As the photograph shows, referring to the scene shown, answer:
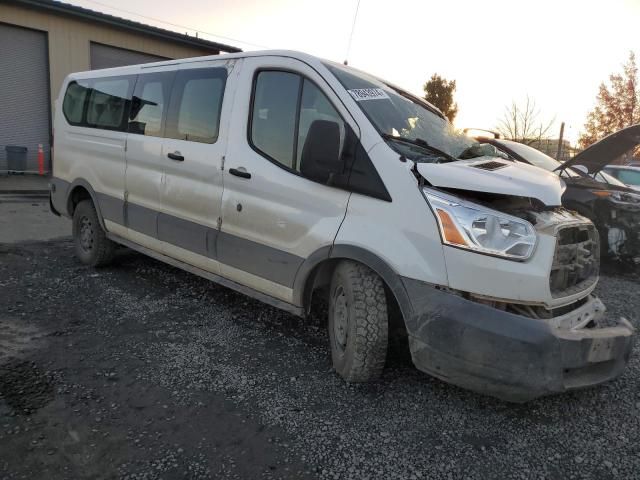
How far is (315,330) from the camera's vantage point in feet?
13.3

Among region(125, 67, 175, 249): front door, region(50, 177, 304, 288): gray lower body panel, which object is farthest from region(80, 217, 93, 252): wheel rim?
region(125, 67, 175, 249): front door

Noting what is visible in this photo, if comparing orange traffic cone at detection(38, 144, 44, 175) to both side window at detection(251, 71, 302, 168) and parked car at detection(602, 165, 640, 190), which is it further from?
parked car at detection(602, 165, 640, 190)

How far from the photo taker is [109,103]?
508cm

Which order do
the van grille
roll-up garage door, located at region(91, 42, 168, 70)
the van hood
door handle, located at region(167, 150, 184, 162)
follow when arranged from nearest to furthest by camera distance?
the van grille
door handle, located at region(167, 150, 184, 162)
the van hood
roll-up garage door, located at region(91, 42, 168, 70)

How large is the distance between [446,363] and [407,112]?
6.09ft

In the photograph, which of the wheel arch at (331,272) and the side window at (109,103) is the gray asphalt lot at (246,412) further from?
the side window at (109,103)

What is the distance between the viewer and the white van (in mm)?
2549

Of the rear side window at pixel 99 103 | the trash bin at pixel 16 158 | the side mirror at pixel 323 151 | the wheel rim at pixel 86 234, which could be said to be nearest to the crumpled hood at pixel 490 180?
the side mirror at pixel 323 151

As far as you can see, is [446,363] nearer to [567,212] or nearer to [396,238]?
[396,238]

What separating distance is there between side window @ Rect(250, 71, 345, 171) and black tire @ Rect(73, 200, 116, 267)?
2.67m

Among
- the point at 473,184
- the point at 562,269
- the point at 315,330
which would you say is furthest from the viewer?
the point at 315,330

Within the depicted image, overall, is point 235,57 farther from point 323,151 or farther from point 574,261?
point 574,261

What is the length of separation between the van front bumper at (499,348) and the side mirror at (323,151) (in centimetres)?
85

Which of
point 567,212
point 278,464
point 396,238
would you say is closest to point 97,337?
point 278,464
